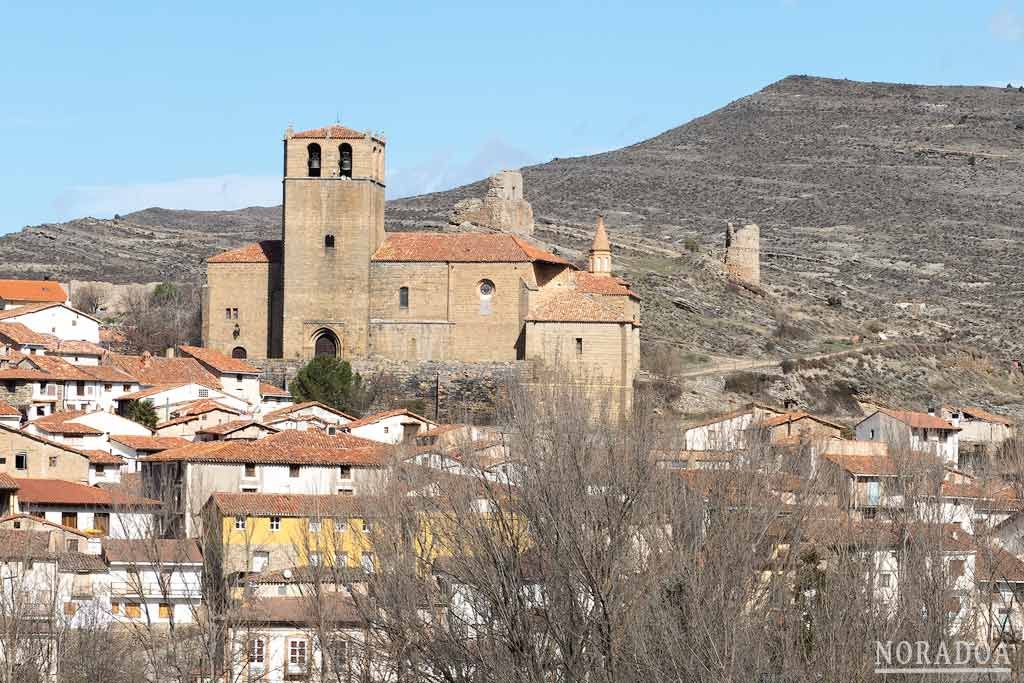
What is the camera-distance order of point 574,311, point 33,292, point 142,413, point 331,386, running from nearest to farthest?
point 142,413 → point 331,386 → point 574,311 → point 33,292

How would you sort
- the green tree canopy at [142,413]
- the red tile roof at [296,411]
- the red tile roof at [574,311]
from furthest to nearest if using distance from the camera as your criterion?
the red tile roof at [574,311] → the green tree canopy at [142,413] → the red tile roof at [296,411]

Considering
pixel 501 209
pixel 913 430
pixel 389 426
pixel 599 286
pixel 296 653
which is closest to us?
pixel 296 653

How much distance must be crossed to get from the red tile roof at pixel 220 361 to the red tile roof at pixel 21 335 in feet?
15.6

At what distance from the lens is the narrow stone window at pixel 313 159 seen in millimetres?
75000

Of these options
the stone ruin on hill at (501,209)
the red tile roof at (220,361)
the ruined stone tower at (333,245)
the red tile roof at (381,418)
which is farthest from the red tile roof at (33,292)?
the red tile roof at (381,418)

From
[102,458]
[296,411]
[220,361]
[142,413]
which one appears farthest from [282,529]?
[220,361]

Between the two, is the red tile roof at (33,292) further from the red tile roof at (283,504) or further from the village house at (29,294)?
the red tile roof at (283,504)

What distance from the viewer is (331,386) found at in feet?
232

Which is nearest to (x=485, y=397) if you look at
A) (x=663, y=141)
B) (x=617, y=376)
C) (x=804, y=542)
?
(x=617, y=376)

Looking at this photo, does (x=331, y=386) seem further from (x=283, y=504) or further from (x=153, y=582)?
(x=153, y=582)

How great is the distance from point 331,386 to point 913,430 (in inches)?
710

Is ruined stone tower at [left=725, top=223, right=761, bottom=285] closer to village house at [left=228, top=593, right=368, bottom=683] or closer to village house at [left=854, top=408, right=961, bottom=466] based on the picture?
village house at [left=854, top=408, right=961, bottom=466]

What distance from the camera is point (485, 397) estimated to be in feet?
235

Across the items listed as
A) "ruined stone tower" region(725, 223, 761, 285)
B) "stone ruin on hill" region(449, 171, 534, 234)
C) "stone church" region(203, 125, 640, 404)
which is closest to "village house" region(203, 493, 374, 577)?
"stone church" region(203, 125, 640, 404)
